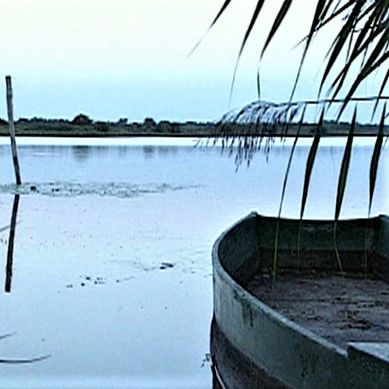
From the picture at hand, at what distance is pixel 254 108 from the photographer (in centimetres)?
63

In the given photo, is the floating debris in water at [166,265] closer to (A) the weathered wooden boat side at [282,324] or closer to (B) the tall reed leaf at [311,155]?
(A) the weathered wooden boat side at [282,324]

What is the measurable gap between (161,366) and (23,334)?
1.11m

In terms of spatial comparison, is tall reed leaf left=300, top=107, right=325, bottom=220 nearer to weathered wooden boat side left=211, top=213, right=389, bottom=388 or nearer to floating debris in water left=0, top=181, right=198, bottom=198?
weathered wooden boat side left=211, top=213, right=389, bottom=388

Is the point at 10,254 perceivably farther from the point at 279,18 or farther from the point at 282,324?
the point at 279,18

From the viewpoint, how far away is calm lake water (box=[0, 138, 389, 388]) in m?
4.31

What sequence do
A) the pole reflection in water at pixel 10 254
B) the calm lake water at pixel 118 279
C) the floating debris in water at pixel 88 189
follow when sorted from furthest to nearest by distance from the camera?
1. the floating debris in water at pixel 88 189
2. the pole reflection in water at pixel 10 254
3. the calm lake water at pixel 118 279

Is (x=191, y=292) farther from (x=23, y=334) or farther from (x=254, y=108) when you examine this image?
(x=254, y=108)

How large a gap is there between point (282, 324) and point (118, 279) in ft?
14.6

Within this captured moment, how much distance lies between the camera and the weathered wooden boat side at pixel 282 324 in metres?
1.86

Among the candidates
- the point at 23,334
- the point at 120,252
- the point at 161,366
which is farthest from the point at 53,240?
Result: the point at 161,366

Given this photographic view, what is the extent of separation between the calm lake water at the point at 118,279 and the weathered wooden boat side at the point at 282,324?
493 millimetres

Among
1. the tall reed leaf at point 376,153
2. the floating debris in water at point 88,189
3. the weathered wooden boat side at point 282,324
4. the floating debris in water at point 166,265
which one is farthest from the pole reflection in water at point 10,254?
the tall reed leaf at point 376,153

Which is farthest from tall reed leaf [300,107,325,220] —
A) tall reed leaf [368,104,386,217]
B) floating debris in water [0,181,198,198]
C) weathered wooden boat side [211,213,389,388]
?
floating debris in water [0,181,198,198]

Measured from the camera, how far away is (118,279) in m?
6.70
